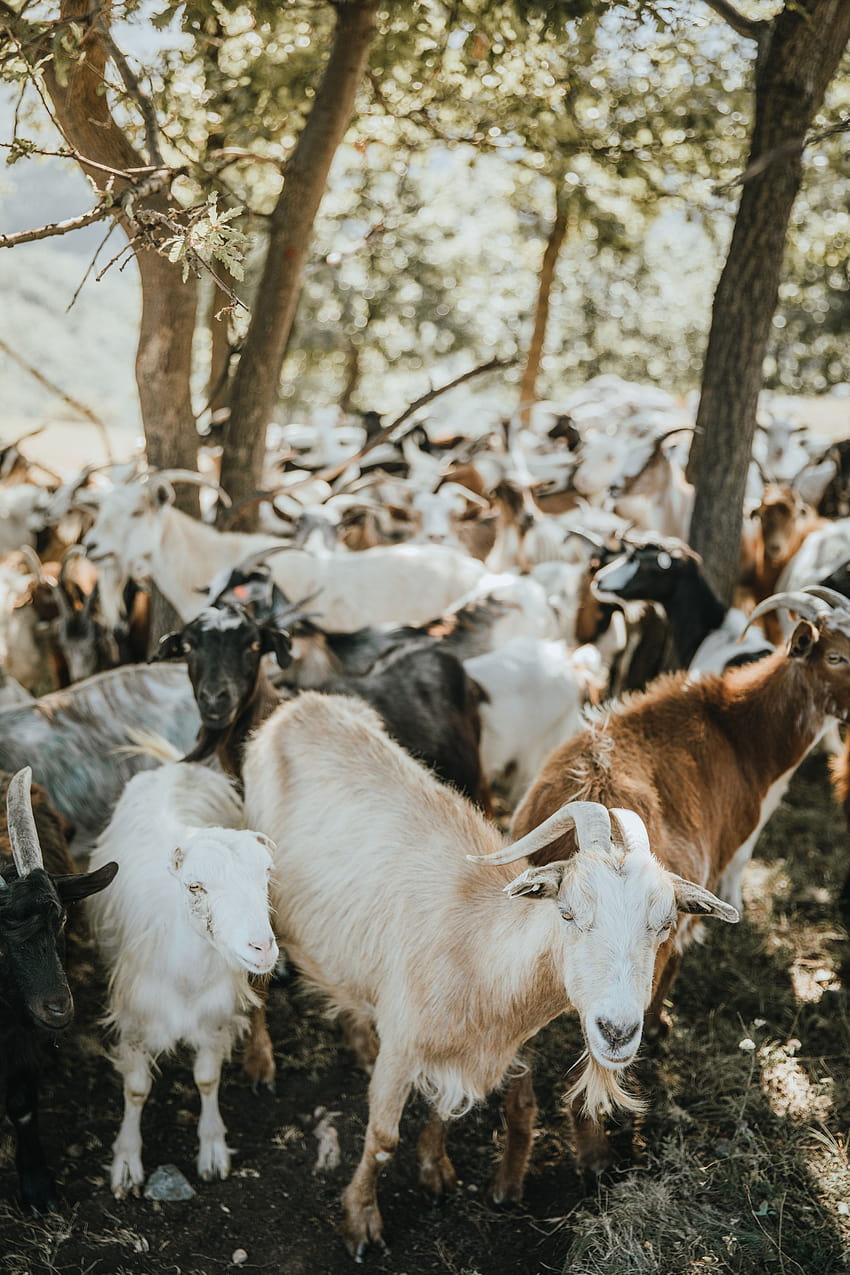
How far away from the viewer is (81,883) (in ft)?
11.2

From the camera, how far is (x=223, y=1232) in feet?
11.5

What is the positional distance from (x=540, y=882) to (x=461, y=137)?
6.19 metres

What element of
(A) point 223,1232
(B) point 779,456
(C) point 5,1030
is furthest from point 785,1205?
(B) point 779,456

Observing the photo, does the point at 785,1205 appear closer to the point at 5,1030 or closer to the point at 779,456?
the point at 5,1030

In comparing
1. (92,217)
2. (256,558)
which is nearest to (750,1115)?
(256,558)

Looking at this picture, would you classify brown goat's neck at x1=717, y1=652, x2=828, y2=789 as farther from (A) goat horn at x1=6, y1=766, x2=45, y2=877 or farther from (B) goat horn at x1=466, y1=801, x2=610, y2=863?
(A) goat horn at x1=6, y1=766, x2=45, y2=877

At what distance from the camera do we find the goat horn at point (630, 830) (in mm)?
2895

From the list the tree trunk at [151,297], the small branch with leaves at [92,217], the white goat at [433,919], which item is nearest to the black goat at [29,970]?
the white goat at [433,919]

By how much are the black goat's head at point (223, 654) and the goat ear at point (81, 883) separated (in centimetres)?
115

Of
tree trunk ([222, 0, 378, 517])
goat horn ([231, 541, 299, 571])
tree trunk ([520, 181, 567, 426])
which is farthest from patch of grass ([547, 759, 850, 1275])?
tree trunk ([520, 181, 567, 426])

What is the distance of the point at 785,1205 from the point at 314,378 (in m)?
27.5

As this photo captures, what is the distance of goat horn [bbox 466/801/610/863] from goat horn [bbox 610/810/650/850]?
57mm

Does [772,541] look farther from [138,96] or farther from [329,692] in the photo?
[138,96]

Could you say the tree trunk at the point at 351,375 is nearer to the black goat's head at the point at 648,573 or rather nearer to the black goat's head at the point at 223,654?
the black goat's head at the point at 648,573
